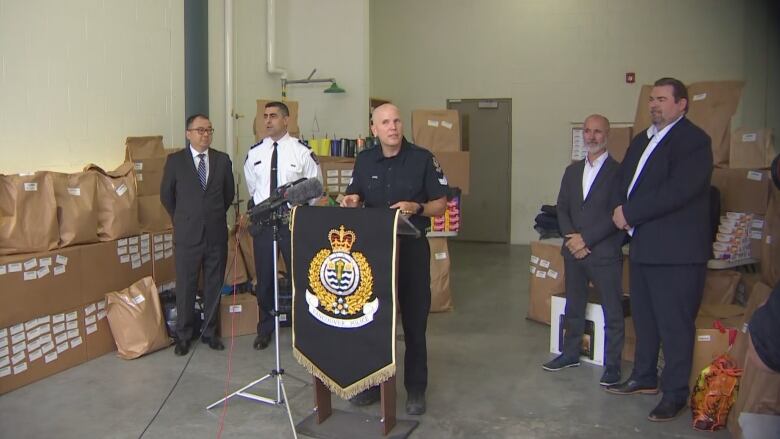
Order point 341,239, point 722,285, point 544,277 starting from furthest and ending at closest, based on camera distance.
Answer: point 544,277 < point 722,285 < point 341,239

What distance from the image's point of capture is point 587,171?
13.2 ft

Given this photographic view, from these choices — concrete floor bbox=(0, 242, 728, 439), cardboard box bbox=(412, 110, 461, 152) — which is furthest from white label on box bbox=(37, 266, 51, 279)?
cardboard box bbox=(412, 110, 461, 152)

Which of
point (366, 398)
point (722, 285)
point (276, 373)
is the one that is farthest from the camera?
point (722, 285)

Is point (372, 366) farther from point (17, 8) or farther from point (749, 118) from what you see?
point (749, 118)

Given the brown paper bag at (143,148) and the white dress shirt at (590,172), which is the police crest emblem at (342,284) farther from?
the brown paper bag at (143,148)

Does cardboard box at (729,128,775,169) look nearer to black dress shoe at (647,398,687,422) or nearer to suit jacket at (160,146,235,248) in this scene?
black dress shoe at (647,398,687,422)

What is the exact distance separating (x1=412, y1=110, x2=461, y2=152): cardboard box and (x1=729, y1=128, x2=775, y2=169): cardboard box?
215 cm

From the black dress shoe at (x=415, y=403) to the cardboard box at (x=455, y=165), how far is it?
2578 mm

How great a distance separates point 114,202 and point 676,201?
136 inches

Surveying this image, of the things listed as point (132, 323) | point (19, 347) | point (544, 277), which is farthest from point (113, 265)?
point (544, 277)

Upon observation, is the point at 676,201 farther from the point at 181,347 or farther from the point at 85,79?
the point at 85,79

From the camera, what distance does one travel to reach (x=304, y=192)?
3.25m

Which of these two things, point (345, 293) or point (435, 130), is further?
point (435, 130)

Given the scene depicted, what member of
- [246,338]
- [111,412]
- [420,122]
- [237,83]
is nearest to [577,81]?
[420,122]
